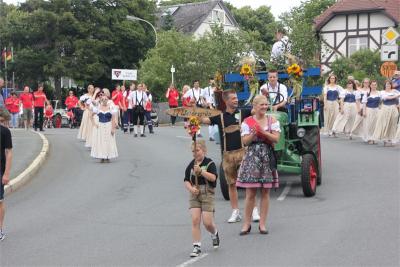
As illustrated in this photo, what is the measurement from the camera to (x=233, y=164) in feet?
34.8

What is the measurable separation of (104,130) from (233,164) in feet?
29.3

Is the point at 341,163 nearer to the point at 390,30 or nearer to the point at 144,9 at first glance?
the point at 390,30

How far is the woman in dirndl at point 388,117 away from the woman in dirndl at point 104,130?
763cm

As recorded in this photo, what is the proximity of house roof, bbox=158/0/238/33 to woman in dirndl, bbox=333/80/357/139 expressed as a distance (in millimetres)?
61989

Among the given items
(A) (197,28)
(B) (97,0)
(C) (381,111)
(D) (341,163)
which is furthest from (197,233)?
(A) (197,28)

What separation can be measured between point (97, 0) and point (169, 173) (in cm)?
4638

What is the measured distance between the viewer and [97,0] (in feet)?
199

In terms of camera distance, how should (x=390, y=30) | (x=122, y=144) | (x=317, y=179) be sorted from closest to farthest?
1. (x=317, y=179)
2. (x=122, y=144)
3. (x=390, y=30)

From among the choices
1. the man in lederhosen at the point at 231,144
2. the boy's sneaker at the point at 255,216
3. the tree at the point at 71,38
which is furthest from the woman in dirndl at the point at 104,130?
the tree at the point at 71,38


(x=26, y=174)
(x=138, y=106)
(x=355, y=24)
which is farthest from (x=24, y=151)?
(x=355, y=24)

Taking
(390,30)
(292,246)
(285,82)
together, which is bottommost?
(292,246)

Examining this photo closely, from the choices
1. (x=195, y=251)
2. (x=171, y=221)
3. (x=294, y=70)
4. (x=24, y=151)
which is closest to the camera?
(x=195, y=251)

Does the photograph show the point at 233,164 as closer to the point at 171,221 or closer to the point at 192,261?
the point at 171,221

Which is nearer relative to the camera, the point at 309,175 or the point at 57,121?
the point at 309,175
